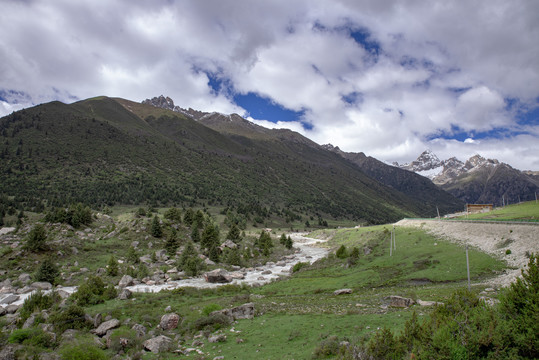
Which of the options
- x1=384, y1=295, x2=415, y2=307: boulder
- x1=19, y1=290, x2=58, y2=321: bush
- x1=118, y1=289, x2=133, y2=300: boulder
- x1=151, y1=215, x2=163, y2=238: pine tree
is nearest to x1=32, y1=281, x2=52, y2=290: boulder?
x1=19, y1=290, x2=58, y2=321: bush

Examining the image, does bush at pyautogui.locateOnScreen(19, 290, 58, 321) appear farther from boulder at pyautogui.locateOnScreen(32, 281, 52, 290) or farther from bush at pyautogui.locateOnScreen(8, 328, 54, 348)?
boulder at pyautogui.locateOnScreen(32, 281, 52, 290)

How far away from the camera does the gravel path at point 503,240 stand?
30.1 metres

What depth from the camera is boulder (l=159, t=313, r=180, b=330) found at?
24.4 metres

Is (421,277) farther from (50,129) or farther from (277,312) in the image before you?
(50,129)

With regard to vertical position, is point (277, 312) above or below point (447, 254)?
below

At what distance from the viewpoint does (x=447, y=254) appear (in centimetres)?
4119

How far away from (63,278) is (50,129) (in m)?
171

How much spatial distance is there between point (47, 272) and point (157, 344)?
3211 cm

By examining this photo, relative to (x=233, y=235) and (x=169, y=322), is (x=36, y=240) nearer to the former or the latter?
(x=169, y=322)

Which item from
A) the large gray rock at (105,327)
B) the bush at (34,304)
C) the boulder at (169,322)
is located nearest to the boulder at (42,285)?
the bush at (34,304)

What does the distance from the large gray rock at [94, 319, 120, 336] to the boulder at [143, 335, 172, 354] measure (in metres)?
5.21

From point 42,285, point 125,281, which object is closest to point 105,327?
point 125,281

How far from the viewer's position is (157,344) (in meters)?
19.4

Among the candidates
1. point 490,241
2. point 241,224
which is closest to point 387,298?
point 490,241
